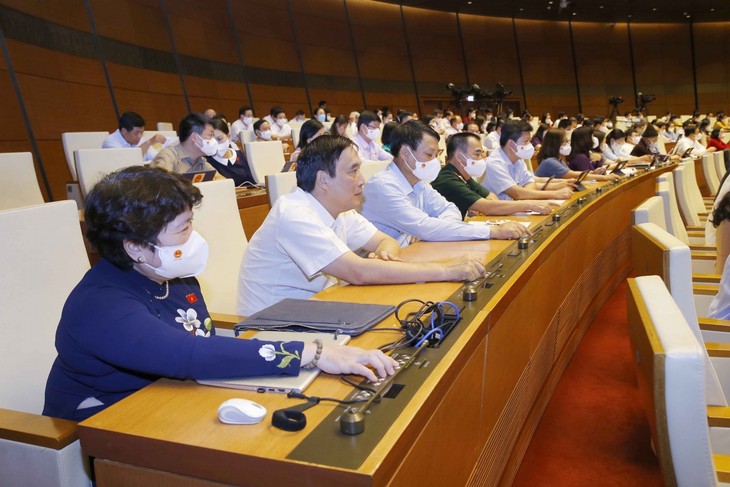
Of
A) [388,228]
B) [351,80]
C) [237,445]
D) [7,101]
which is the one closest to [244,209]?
[388,228]

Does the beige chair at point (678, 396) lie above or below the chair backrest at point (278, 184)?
below

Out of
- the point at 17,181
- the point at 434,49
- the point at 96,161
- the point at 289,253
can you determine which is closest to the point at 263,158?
the point at 96,161

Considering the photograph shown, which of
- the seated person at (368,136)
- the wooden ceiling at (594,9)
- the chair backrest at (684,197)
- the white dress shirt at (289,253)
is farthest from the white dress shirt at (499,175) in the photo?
the wooden ceiling at (594,9)

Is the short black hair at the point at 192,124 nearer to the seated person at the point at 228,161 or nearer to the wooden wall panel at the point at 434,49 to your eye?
the seated person at the point at 228,161

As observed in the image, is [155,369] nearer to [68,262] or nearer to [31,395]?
[31,395]

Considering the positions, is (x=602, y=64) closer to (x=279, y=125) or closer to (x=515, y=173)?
(x=279, y=125)

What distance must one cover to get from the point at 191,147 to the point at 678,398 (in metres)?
3.35

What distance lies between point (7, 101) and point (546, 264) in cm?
514

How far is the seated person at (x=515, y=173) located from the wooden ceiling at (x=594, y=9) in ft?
31.6

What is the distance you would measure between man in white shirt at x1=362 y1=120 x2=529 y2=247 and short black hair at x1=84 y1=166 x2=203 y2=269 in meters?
1.29

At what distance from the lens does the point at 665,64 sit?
15688 millimetres

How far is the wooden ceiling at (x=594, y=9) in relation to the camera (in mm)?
12875

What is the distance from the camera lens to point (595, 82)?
50.8 feet

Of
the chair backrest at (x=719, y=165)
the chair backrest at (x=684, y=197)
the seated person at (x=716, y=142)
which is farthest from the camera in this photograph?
the seated person at (x=716, y=142)
